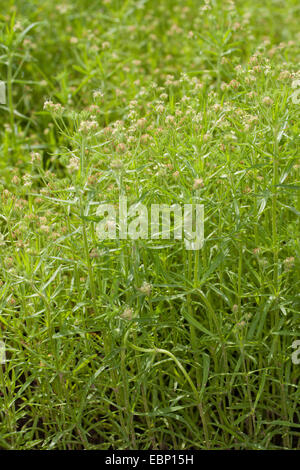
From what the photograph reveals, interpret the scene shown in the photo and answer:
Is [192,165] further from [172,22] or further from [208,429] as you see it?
[172,22]

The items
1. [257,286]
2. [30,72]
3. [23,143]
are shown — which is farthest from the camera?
[30,72]

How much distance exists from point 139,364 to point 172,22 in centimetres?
418

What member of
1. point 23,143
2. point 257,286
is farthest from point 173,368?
point 23,143

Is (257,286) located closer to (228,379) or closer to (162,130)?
(228,379)

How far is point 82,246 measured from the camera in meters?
2.55

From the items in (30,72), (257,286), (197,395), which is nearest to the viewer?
(197,395)

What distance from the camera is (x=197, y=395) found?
2428 millimetres

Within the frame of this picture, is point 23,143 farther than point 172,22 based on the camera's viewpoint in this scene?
No

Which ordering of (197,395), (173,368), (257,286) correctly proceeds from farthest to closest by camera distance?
1. (257,286)
2. (173,368)
3. (197,395)
